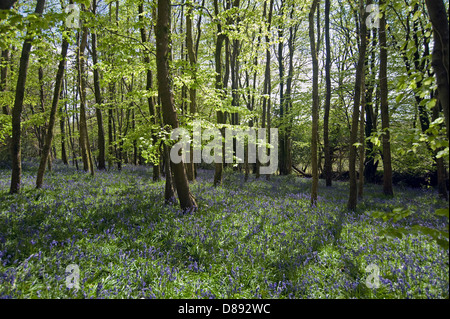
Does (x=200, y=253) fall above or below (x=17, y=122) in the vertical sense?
below

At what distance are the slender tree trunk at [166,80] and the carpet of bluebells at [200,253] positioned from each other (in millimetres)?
649

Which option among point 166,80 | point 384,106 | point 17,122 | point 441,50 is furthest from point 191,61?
point 441,50

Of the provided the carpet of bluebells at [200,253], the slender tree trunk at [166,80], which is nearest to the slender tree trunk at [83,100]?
the slender tree trunk at [166,80]

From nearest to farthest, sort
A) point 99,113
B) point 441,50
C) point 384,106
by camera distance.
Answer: point 441,50
point 384,106
point 99,113

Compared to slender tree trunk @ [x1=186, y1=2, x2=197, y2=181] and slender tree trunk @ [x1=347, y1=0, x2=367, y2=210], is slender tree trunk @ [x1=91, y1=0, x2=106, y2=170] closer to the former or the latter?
slender tree trunk @ [x1=186, y1=2, x2=197, y2=181]

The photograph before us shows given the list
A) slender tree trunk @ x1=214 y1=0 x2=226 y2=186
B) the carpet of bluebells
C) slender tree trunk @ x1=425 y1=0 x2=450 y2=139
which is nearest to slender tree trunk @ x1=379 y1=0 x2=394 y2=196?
the carpet of bluebells

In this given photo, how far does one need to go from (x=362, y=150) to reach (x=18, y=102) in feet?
40.2

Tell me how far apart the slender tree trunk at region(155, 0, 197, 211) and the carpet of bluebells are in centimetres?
65

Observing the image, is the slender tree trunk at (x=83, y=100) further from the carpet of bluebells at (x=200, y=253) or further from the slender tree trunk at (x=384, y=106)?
the slender tree trunk at (x=384, y=106)

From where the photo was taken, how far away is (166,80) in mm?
6871

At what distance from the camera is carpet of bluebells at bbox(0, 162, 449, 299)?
139 inches

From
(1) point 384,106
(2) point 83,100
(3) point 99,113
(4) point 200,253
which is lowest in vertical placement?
(4) point 200,253

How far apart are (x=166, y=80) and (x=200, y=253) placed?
4.72 metres

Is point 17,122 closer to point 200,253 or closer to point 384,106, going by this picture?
point 200,253
